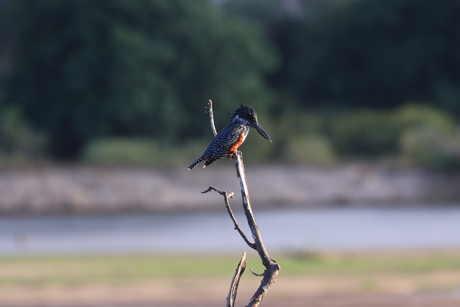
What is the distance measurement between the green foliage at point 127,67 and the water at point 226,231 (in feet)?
14.8

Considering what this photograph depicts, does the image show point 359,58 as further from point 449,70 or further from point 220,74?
point 220,74

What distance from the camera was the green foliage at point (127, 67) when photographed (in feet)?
115

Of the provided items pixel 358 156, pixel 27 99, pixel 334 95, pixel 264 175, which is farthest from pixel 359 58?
pixel 27 99

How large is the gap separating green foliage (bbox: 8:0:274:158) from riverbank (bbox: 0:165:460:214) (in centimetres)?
236

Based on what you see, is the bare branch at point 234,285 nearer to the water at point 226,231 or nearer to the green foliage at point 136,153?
the water at point 226,231

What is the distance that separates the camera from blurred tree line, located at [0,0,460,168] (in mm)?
35500

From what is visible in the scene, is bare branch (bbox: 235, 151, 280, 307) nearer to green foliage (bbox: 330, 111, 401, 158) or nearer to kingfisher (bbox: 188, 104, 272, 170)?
kingfisher (bbox: 188, 104, 272, 170)

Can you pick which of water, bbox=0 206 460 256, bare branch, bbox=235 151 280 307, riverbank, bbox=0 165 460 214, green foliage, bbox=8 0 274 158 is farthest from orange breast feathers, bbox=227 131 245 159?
green foliage, bbox=8 0 274 158

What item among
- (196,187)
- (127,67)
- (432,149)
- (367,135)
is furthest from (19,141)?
(432,149)

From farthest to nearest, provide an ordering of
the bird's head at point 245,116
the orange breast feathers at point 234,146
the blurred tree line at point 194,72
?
the blurred tree line at point 194,72, the orange breast feathers at point 234,146, the bird's head at point 245,116

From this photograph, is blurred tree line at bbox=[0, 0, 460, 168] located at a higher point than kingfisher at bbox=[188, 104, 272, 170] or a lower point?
higher

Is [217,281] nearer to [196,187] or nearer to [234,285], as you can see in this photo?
[196,187]

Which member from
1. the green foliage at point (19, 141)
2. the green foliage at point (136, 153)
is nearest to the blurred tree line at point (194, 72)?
the green foliage at point (19, 141)

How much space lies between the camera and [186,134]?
128ft
